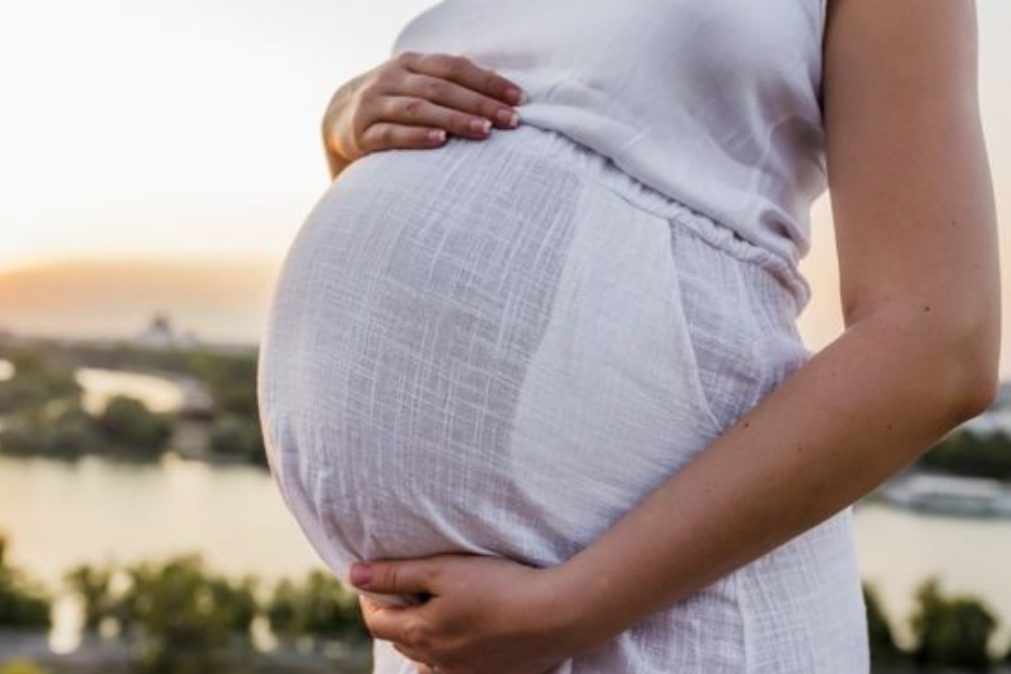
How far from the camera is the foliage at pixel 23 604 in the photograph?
318cm

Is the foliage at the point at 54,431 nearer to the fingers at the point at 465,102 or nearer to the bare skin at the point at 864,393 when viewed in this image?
the fingers at the point at 465,102

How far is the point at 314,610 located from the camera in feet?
10.4

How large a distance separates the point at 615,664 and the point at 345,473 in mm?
159

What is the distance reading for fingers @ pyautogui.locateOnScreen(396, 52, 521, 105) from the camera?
78 cm

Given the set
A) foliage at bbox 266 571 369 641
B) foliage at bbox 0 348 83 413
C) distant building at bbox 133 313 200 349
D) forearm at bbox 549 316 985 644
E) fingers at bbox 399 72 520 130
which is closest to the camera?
forearm at bbox 549 316 985 644

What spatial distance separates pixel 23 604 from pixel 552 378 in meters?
2.75

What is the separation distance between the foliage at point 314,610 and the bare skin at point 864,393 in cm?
250

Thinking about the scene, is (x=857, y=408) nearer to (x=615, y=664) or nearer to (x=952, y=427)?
(x=952, y=427)

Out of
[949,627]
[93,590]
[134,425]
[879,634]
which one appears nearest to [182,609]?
[93,590]

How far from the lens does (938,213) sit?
0.69m

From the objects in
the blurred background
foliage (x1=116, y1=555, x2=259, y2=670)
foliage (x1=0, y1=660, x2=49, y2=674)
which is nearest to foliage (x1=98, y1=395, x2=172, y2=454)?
the blurred background

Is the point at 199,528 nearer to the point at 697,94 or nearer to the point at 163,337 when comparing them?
the point at 163,337

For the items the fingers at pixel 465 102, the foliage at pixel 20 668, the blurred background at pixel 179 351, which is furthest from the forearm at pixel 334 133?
the foliage at pixel 20 668

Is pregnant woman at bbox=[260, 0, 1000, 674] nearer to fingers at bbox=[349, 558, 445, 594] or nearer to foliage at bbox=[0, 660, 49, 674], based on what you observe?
fingers at bbox=[349, 558, 445, 594]
